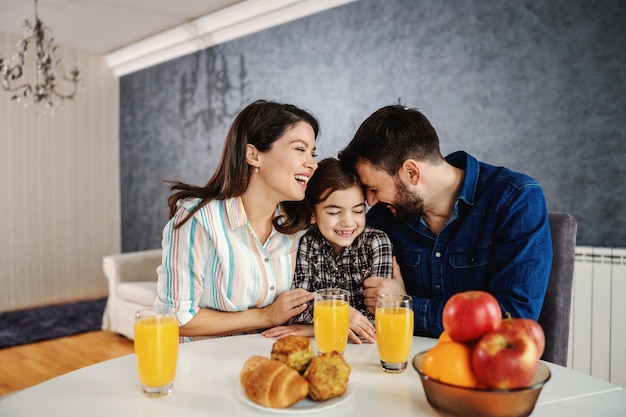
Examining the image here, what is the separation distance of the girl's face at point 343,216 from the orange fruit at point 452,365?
3.19ft

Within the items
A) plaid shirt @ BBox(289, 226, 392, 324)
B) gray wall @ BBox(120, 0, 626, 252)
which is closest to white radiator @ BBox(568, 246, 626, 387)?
gray wall @ BBox(120, 0, 626, 252)

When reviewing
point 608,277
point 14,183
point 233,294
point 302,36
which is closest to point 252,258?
point 233,294

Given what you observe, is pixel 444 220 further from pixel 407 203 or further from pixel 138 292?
pixel 138 292

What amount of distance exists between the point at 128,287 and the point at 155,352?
3.36 meters

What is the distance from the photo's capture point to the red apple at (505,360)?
76 centimetres

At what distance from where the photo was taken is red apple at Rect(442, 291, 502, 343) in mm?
823

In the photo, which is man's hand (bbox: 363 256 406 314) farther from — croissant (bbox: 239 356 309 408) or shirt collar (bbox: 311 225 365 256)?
croissant (bbox: 239 356 309 408)

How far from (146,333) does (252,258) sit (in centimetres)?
70

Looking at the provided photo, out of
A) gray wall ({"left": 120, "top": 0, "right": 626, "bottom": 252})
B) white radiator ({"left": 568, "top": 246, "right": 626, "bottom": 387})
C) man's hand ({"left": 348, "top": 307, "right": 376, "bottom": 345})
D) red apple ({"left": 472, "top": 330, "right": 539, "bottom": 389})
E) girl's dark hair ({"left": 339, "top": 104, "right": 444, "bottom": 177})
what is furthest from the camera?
gray wall ({"left": 120, "top": 0, "right": 626, "bottom": 252})

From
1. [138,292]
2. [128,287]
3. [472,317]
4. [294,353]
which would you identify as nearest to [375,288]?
[294,353]

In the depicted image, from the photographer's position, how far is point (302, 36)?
4121 millimetres

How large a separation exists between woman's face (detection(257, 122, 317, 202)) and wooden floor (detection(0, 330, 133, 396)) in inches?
92.4

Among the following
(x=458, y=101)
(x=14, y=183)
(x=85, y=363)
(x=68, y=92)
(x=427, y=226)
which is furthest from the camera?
(x=68, y=92)

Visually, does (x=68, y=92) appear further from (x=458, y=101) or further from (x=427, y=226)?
(x=427, y=226)
